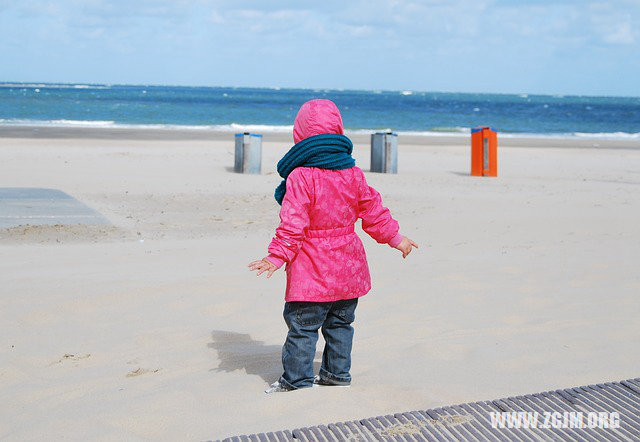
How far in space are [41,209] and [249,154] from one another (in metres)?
5.66

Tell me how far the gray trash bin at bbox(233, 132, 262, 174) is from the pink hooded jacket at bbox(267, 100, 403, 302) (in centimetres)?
1086

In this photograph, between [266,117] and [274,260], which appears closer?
[274,260]

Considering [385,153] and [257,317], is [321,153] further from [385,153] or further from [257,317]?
[385,153]

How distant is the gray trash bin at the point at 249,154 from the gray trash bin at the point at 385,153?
221cm

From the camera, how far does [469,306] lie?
18.6 ft

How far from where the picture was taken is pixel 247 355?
470 centimetres

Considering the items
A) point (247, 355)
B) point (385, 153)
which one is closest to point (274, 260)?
point (247, 355)

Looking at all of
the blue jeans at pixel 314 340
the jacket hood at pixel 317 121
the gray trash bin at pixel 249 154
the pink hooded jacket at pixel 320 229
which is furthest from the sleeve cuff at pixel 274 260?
the gray trash bin at pixel 249 154

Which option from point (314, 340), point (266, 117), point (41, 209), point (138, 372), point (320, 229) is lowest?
point (138, 372)

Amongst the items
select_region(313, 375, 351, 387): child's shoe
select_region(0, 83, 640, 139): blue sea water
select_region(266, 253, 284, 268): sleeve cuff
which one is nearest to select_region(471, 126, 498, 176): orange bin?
select_region(313, 375, 351, 387): child's shoe

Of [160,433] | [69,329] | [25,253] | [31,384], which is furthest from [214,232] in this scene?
[160,433]

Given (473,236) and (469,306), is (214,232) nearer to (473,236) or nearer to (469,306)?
(473,236)

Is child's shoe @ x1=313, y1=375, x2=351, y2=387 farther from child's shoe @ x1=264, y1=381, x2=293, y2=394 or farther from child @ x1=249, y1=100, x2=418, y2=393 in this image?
child's shoe @ x1=264, y1=381, x2=293, y2=394

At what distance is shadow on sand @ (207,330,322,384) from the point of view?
442 cm
